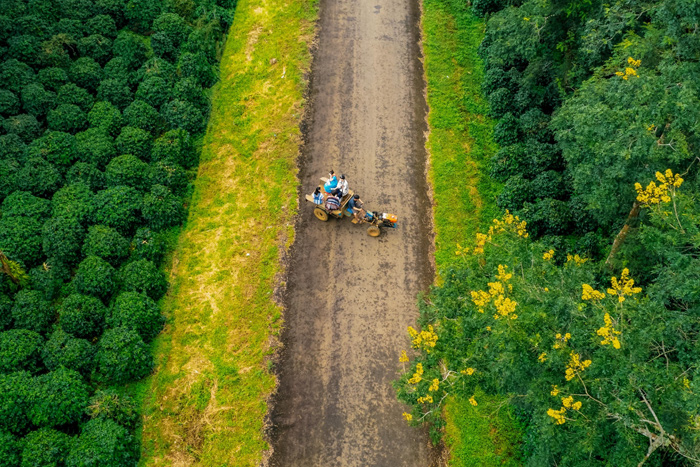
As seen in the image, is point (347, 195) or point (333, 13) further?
point (333, 13)

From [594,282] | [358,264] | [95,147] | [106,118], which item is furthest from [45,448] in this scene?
[594,282]

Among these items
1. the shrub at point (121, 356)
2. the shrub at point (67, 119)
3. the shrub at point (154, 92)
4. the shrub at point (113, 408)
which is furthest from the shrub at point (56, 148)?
the shrub at point (113, 408)

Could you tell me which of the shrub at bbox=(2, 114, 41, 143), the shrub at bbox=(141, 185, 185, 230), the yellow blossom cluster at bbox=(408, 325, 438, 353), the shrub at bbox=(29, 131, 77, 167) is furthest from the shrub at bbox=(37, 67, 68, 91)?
the yellow blossom cluster at bbox=(408, 325, 438, 353)

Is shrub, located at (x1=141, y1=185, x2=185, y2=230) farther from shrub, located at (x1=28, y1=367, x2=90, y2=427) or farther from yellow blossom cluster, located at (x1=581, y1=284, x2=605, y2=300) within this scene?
yellow blossom cluster, located at (x1=581, y1=284, x2=605, y2=300)

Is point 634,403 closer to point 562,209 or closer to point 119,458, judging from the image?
point 562,209

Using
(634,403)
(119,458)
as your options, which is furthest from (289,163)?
(634,403)

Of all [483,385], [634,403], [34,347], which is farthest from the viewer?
[34,347]

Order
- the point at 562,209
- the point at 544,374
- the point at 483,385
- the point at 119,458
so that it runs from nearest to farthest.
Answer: the point at 544,374, the point at 483,385, the point at 119,458, the point at 562,209

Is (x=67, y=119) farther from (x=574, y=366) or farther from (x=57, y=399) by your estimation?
(x=574, y=366)
